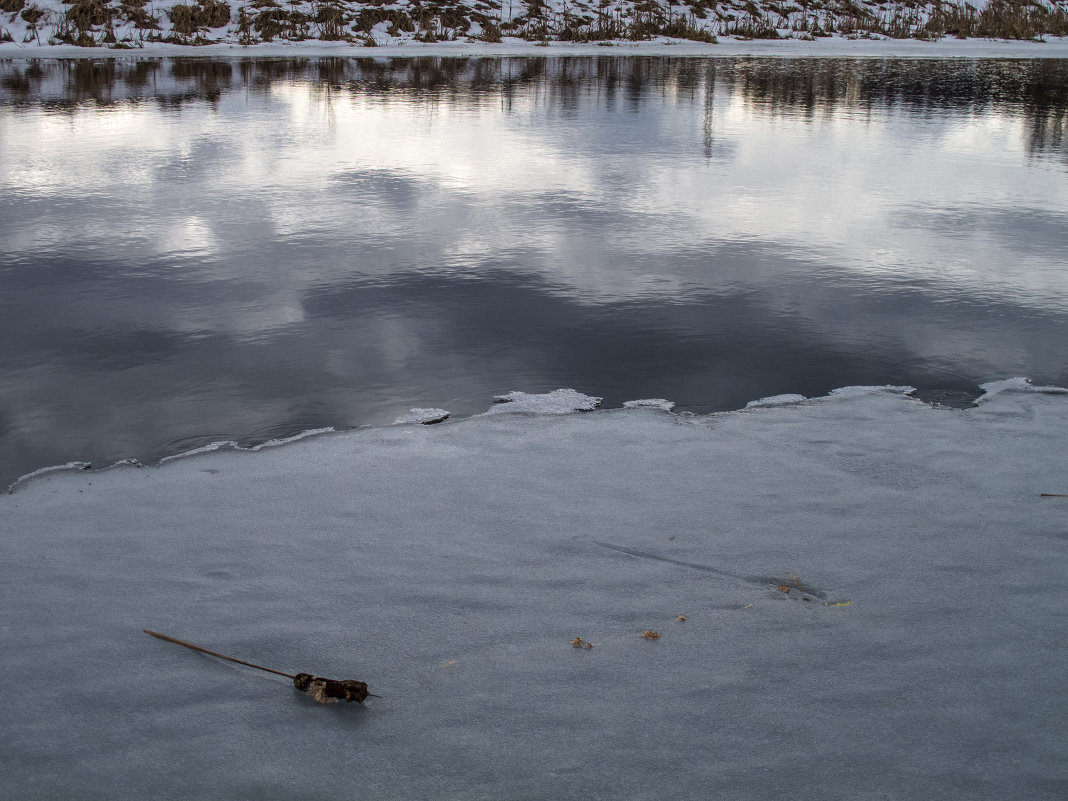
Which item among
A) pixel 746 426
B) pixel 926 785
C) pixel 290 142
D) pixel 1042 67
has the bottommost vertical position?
pixel 926 785

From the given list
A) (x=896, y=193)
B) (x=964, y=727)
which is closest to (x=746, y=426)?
(x=964, y=727)

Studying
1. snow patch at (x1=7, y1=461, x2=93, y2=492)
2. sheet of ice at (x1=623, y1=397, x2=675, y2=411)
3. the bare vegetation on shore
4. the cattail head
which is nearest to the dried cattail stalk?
the cattail head

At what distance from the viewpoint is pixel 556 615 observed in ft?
9.56

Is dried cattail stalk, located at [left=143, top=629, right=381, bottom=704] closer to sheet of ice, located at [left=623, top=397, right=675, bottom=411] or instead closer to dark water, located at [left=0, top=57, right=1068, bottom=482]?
dark water, located at [left=0, top=57, right=1068, bottom=482]

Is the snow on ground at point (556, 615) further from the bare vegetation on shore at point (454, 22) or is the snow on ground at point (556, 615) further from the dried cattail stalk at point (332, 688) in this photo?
the bare vegetation on shore at point (454, 22)

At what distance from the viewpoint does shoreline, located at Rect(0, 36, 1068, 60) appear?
27375mm

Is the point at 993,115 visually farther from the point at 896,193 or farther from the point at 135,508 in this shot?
the point at 135,508

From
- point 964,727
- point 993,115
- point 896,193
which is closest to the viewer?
point 964,727

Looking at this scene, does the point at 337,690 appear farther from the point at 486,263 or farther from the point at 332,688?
the point at 486,263

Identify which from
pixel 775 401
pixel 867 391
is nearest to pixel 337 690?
pixel 775 401

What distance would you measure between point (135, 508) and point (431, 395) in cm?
163

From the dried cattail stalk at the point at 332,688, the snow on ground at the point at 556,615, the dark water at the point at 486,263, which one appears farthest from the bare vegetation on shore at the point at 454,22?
the dried cattail stalk at the point at 332,688

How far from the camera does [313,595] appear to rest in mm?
3020

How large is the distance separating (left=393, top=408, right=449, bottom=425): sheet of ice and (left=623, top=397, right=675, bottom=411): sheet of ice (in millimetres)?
898
